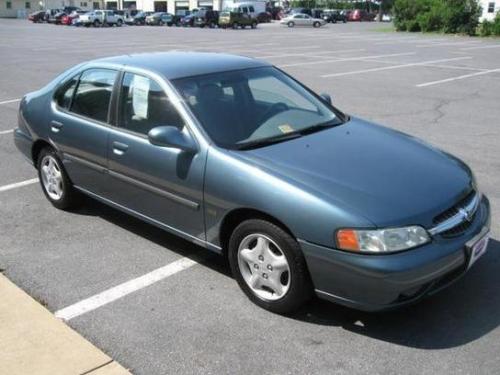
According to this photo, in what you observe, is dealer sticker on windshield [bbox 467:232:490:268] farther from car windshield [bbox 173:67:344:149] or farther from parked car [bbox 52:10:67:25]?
parked car [bbox 52:10:67:25]

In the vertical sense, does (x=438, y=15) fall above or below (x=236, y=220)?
above

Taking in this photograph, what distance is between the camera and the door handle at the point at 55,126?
5.11 meters

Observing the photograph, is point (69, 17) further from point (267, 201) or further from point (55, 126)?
point (267, 201)

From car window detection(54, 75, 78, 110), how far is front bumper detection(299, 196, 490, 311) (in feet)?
9.54

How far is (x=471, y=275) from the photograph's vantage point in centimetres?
404

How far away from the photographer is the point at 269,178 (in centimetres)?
348

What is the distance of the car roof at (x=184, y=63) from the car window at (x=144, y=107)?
0.12m

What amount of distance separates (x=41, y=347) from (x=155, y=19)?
201 feet

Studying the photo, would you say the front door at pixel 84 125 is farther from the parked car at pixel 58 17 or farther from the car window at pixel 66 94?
the parked car at pixel 58 17

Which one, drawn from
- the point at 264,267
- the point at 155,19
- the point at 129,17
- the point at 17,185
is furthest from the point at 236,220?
the point at 129,17

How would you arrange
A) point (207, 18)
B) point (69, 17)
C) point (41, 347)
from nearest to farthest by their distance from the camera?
point (41, 347), point (207, 18), point (69, 17)

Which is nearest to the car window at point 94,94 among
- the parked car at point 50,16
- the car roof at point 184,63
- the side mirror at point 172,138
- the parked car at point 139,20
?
the car roof at point 184,63

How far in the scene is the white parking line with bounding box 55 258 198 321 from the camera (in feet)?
12.1

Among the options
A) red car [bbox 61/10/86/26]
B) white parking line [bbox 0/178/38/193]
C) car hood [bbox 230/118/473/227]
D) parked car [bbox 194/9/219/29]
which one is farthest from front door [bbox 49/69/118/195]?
red car [bbox 61/10/86/26]
